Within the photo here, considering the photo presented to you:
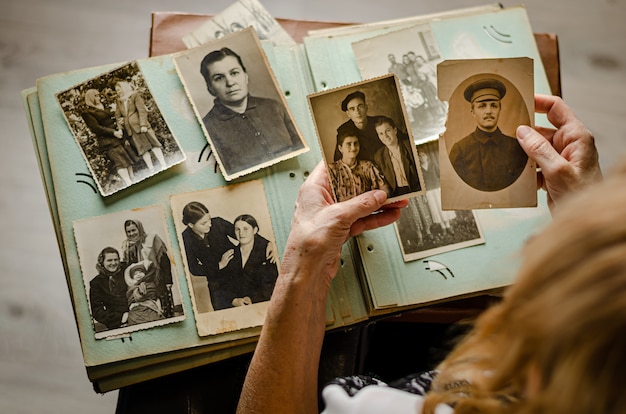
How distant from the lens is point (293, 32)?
116 cm

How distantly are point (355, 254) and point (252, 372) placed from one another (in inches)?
10.8

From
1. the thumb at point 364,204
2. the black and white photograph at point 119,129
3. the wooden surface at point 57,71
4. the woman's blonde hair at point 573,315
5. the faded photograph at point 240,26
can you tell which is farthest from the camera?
the wooden surface at point 57,71

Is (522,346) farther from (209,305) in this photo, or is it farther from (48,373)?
(48,373)

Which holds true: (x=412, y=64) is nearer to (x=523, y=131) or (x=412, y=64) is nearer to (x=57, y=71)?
(x=523, y=131)

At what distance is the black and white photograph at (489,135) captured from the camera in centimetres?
95

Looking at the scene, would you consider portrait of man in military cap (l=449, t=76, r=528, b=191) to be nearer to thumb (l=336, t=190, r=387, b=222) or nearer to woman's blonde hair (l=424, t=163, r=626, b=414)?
thumb (l=336, t=190, r=387, b=222)

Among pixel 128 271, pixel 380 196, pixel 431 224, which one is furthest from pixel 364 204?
pixel 128 271

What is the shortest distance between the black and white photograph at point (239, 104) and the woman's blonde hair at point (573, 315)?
59 cm

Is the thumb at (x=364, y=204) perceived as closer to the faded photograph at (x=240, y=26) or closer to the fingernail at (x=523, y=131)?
the fingernail at (x=523, y=131)

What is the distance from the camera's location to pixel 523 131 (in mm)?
938

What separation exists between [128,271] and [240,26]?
552 mm

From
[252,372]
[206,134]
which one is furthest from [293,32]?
[252,372]

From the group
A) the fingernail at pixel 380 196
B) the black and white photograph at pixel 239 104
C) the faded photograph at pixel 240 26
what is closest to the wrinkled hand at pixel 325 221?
the fingernail at pixel 380 196

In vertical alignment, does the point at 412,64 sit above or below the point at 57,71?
below
